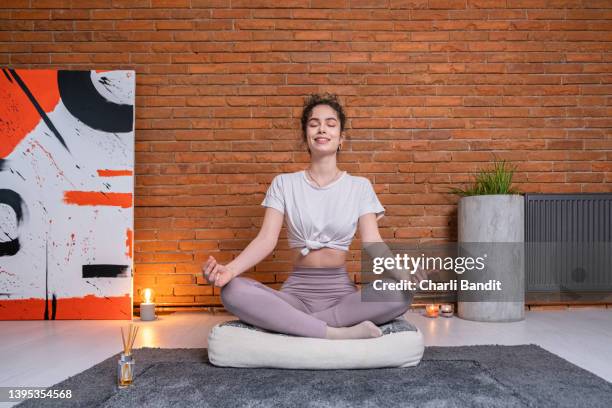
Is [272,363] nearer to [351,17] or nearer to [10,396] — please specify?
[10,396]

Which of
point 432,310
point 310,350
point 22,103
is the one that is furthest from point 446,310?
point 22,103

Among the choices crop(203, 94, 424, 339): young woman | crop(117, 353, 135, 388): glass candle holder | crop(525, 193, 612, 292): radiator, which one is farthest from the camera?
crop(525, 193, 612, 292): radiator

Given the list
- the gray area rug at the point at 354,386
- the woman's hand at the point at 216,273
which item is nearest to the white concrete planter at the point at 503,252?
the gray area rug at the point at 354,386

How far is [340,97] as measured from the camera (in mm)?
3580

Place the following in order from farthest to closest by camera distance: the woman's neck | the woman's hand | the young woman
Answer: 1. the woman's neck
2. the young woman
3. the woman's hand

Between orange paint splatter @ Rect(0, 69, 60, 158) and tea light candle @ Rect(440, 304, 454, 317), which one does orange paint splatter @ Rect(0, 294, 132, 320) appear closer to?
orange paint splatter @ Rect(0, 69, 60, 158)

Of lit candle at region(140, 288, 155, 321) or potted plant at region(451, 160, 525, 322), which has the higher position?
potted plant at region(451, 160, 525, 322)

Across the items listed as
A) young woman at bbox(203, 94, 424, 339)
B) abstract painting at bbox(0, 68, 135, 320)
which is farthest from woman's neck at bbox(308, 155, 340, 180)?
abstract painting at bbox(0, 68, 135, 320)

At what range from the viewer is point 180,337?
2.66m

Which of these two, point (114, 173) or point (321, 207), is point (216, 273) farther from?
point (114, 173)

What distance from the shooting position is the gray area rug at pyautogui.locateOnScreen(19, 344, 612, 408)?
4.93 feet

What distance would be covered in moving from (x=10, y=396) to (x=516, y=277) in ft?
9.08

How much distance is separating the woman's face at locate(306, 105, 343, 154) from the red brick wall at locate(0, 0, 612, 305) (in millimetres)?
1199

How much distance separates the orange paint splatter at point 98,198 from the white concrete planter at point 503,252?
7.54ft
